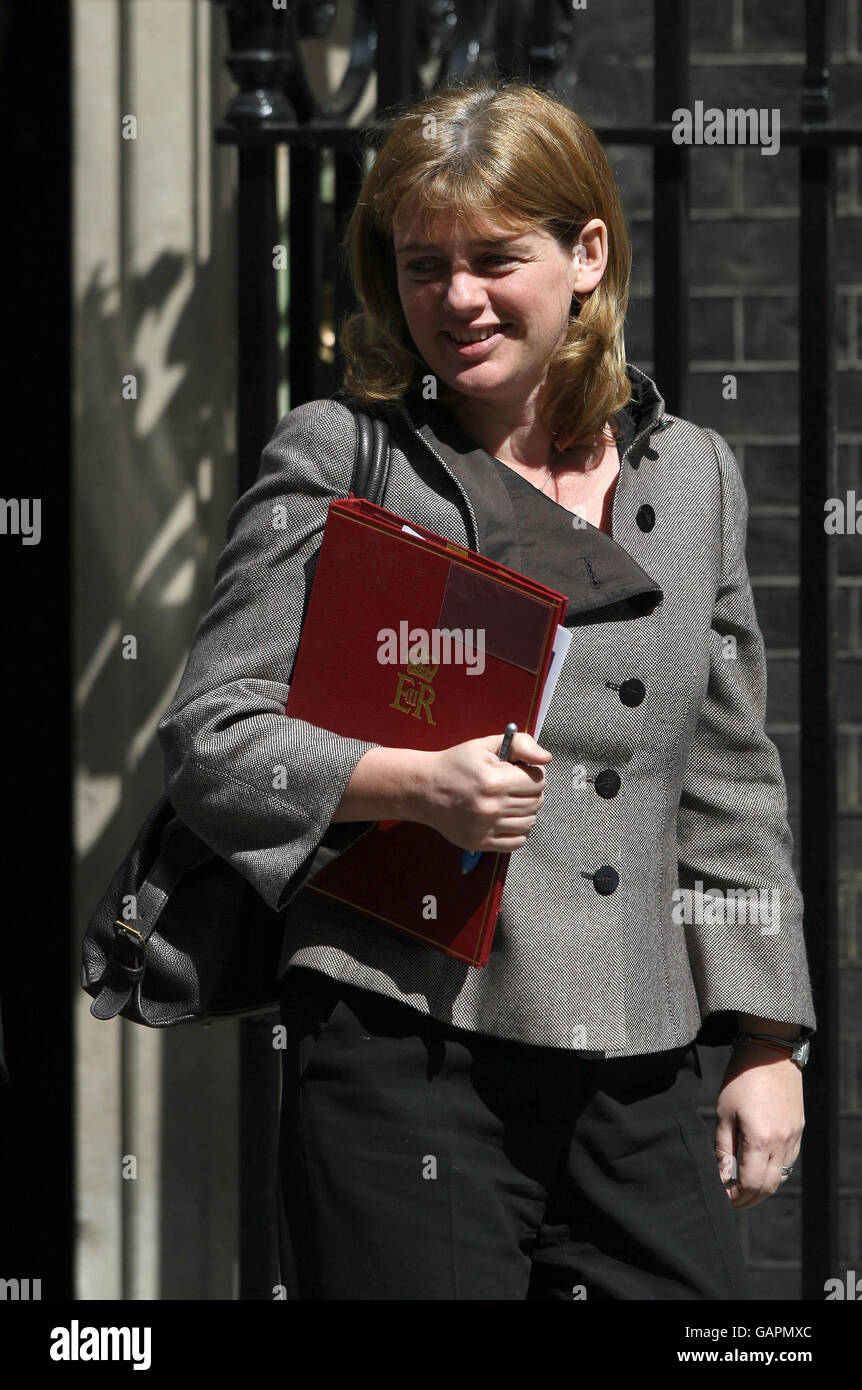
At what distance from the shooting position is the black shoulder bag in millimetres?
2033

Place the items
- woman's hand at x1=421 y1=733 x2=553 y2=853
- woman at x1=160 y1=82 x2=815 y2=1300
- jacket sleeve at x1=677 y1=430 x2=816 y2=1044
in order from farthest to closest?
jacket sleeve at x1=677 y1=430 x2=816 y2=1044, woman at x1=160 y1=82 x2=815 y2=1300, woman's hand at x1=421 y1=733 x2=553 y2=853

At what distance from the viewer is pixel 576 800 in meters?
1.97

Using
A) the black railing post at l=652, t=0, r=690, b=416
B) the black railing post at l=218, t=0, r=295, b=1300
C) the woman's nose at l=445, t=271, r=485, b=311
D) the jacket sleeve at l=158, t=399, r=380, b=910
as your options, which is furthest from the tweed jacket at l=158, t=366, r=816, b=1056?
the black railing post at l=218, t=0, r=295, b=1300

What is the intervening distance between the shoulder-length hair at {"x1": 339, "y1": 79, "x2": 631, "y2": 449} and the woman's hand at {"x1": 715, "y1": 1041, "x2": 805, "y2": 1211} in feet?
2.62

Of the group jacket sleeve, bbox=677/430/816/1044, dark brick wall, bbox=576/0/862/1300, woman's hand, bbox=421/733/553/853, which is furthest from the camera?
dark brick wall, bbox=576/0/862/1300

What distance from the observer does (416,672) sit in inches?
74.0

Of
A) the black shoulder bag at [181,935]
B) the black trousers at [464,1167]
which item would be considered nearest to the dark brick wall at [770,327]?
the black trousers at [464,1167]

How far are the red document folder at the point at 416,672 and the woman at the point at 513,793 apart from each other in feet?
0.14

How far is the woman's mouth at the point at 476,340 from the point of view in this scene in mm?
1971

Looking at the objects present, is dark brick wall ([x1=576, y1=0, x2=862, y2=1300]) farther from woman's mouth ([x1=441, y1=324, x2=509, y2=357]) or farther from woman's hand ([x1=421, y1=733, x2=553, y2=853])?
woman's hand ([x1=421, y1=733, x2=553, y2=853])

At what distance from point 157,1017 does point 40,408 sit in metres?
1.33

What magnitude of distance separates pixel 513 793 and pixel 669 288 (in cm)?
128
